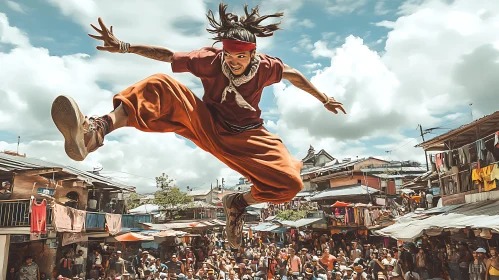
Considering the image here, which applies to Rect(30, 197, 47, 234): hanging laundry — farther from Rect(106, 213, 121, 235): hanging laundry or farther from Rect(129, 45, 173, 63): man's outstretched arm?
Rect(129, 45, 173, 63): man's outstretched arm

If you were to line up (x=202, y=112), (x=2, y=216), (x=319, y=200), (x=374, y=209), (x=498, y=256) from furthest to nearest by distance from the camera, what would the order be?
→ (x=319, y=200)
(x=374, y=209)
(x=2, y=216)
(x=498, y=256)
(x=202, y=112)

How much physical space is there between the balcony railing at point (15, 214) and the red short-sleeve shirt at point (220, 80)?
42.9 ft

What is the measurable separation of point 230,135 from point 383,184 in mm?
29497

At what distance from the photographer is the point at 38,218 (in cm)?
1335

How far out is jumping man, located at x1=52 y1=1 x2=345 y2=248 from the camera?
288 cm

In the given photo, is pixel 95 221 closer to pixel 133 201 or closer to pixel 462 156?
pixel 462 156

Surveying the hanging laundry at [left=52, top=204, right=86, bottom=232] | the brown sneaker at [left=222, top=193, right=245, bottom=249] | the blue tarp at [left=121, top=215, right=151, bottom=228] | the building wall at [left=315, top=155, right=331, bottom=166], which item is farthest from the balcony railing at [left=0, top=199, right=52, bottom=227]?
the building wall at [left=315, top=155, right=331, bottom=166]

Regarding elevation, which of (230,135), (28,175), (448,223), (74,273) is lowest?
(74,273)

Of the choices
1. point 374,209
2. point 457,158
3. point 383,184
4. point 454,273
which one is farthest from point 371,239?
point 454,273

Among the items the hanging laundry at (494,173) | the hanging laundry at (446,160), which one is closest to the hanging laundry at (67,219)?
the hanging laundry at (494,173)

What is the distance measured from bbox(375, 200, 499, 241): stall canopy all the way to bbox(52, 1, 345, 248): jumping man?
8.47 metres

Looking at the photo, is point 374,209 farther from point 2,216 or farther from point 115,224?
point 2,216

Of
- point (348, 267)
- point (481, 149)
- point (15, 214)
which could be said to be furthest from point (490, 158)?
point (15, 214)

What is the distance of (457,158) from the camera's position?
16.6m
